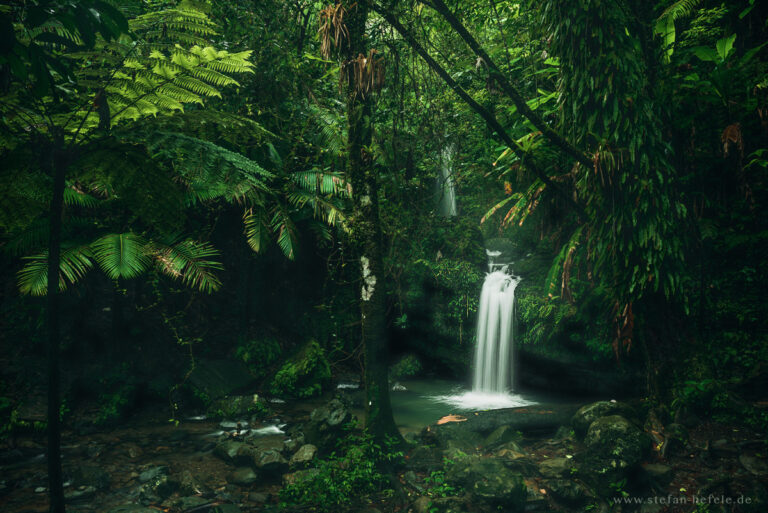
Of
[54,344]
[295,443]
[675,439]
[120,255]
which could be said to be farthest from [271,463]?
[675,439]

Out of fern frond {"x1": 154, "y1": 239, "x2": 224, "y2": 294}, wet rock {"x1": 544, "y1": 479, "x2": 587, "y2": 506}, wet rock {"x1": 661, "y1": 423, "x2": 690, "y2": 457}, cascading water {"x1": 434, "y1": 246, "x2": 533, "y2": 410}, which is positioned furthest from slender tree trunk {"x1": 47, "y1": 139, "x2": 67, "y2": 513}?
cascading water {"x1": 434, "y1": 246, "x2": 533, "y2": 410}

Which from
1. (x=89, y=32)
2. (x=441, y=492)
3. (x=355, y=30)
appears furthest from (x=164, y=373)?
(x=89, y=32)

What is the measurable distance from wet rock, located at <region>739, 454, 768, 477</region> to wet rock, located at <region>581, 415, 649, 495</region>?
80cm

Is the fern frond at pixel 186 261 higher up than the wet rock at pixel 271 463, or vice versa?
the fern frond at pixel 186 261

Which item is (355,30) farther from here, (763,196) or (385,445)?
(763,196)

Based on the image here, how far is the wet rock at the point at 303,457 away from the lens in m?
4.95

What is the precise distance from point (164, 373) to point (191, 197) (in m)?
3.18

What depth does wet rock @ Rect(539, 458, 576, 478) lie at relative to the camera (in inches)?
180

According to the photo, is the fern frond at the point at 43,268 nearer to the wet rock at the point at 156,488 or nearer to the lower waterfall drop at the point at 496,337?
the wet rock at the point at 156,488

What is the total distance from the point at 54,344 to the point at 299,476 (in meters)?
2.67

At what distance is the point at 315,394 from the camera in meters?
8.06

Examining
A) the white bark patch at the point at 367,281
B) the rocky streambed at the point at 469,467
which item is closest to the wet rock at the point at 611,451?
the rocky streambed at the point at 469,467

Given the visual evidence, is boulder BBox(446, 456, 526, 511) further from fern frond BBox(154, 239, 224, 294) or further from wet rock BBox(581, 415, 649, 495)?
fern frond BBox(154, 239, 224, 294)

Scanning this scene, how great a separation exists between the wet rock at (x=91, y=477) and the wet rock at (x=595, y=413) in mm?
5363
